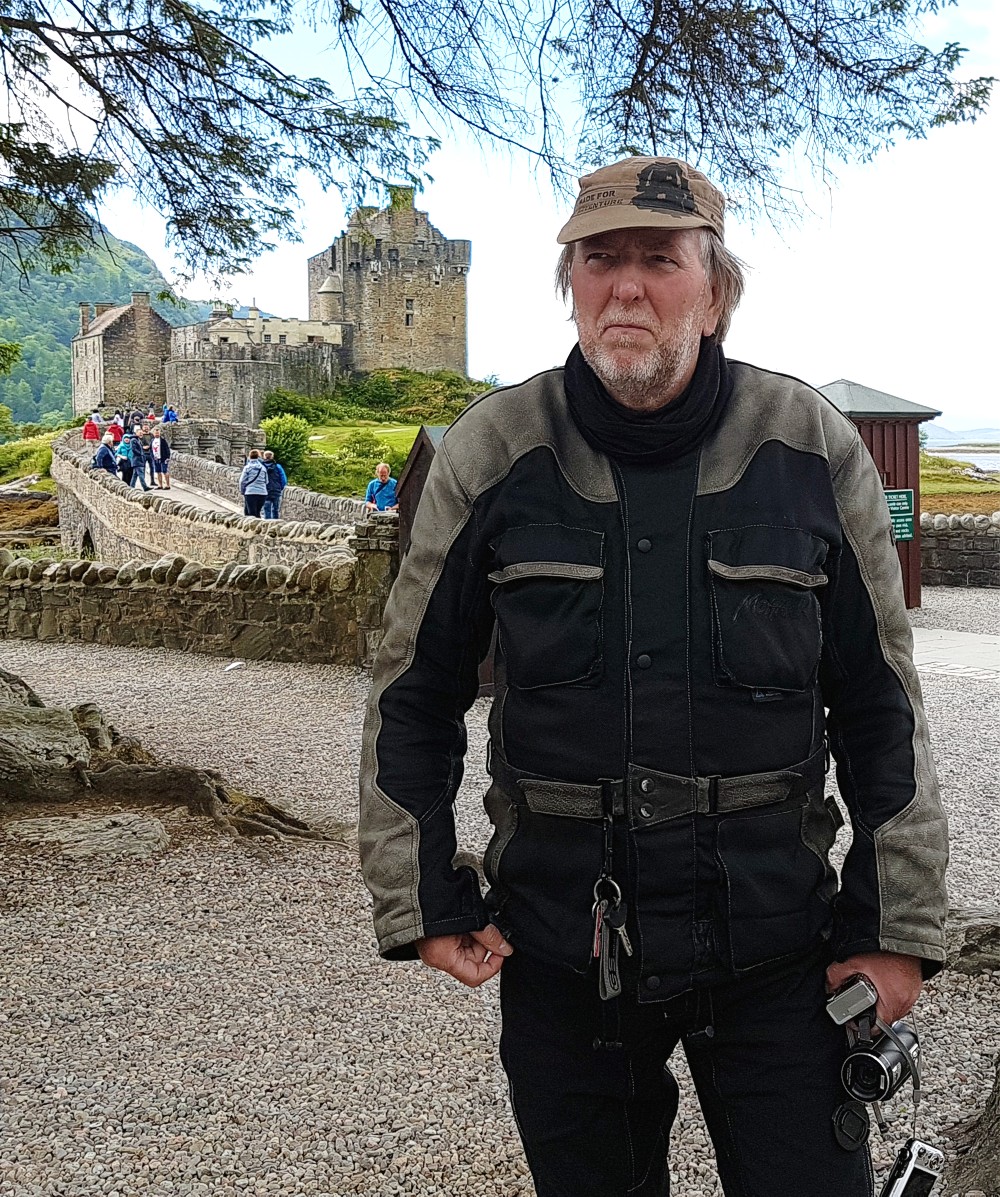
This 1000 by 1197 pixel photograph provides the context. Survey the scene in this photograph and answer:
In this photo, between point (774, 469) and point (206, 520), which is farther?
point (206, 520)

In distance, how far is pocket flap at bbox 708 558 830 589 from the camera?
1675mm

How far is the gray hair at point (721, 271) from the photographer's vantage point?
1.77 metres

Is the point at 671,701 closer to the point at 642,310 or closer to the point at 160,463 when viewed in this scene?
the point at 642,310

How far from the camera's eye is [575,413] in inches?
71.0

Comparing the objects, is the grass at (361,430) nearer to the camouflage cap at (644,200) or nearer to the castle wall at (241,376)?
the castle wall at (241,376)

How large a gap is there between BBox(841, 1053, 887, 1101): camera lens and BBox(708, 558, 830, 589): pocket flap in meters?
0.66

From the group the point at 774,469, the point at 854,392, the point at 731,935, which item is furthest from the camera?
the point at 854,392

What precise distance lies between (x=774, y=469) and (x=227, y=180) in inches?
191

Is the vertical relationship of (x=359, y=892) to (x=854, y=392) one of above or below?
below

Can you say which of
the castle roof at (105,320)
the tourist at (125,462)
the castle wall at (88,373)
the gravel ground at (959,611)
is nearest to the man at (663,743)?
the gravel ground at (959,611)

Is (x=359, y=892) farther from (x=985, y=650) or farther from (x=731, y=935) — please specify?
(x=985, y=650)

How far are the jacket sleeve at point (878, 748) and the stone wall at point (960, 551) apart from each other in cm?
1430

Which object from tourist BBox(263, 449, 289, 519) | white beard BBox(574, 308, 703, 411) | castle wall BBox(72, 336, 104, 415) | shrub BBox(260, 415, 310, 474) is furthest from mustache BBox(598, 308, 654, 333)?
castle wall BBox(72, 336, 104, 415)

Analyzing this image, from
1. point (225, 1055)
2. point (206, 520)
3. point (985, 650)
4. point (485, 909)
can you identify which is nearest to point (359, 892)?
point (225, 1055)
